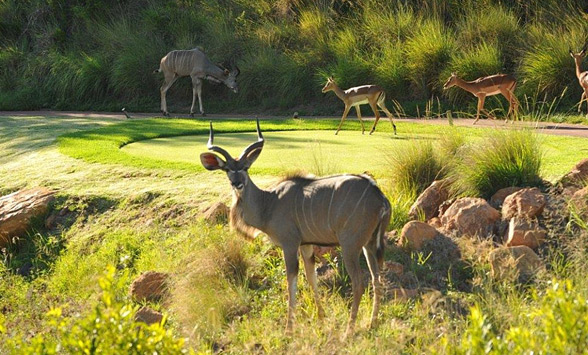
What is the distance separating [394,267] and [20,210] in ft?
16.5

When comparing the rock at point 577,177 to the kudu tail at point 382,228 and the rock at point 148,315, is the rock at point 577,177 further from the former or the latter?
the rock at point 148,315

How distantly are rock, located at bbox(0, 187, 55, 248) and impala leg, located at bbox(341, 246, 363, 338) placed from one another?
5152mm

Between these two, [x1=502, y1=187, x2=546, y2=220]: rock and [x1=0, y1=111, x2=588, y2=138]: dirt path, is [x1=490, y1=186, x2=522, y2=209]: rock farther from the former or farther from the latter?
[x1=0, y1=111, x2=588, y2=138]: dirt path

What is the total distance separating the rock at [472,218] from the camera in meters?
8.27

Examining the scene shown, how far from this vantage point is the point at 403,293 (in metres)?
7.50

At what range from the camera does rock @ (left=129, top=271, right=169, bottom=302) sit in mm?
8570

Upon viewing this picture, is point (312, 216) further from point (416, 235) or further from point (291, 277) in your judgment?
point (416, 235)

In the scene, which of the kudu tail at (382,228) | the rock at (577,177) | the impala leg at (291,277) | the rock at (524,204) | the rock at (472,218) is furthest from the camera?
the rock at (577,177)

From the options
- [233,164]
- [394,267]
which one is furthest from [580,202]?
[233,164]

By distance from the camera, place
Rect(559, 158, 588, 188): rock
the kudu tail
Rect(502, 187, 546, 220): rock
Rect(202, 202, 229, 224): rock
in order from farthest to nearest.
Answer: Rect(202, 202, 229, 224): rock, Rect(559, 158, 588, 188): rock, Rect(502, 187, 546, 220): rock, the kudu tail

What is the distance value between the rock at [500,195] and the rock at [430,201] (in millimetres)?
513

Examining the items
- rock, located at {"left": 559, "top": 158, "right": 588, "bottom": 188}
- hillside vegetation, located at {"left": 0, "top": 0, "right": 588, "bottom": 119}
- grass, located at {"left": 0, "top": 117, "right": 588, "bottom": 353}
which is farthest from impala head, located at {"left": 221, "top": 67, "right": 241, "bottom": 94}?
rock, located at {"left": 559, "top": 158, "right": 588, "bottom": 188}

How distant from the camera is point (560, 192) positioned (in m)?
8.66

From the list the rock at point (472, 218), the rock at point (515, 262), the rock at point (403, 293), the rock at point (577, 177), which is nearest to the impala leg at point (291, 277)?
the rock at point (403, 293)
